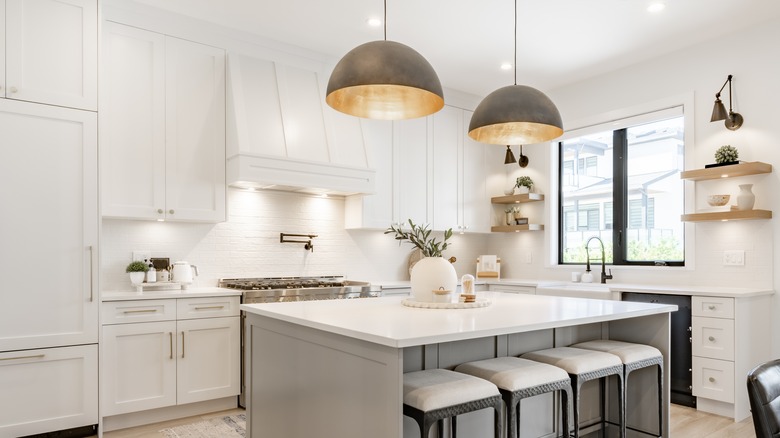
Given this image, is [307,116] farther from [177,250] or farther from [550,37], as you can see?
[550,37]

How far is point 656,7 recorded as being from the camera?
153 inches

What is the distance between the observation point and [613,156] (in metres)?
5.35

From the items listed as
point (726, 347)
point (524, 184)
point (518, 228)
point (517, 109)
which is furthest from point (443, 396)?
point (524, 184)

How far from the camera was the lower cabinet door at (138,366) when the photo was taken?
3535 mm

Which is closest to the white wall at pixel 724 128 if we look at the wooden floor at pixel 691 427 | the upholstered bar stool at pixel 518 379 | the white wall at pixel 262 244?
the wooden floor at pixel 691 427

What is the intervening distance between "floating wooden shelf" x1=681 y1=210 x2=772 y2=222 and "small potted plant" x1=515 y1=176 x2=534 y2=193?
1796mm

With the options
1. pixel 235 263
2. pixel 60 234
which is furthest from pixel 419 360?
pixel 235 263

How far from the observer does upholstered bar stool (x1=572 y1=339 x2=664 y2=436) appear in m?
2.74

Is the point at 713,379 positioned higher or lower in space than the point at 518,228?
lower

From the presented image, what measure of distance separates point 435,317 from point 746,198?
3.10 meters

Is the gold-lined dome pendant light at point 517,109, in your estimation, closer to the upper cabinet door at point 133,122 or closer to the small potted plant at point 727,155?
the small potted plant at point 727,155

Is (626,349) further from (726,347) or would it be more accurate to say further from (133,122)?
(133,122)

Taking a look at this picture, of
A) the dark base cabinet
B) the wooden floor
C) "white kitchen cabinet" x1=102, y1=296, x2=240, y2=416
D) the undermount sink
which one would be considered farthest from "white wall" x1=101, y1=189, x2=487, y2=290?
the dark base cabinet

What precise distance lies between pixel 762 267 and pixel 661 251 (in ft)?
2.89
